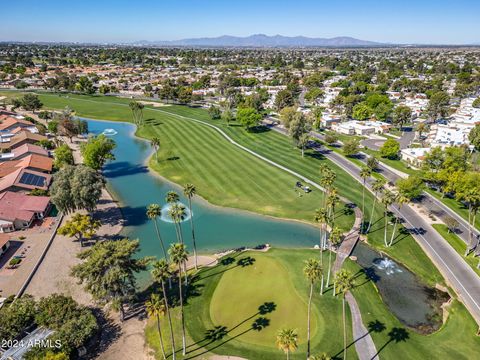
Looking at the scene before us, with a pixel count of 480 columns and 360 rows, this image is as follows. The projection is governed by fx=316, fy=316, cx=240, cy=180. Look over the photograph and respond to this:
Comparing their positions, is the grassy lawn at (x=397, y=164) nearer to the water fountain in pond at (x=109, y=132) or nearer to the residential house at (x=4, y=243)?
the residential house at (x=4, y=243)

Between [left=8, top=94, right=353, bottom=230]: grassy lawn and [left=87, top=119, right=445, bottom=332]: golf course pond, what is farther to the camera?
[left=8, top=94, right=353, bottom=230]: grassy lawn

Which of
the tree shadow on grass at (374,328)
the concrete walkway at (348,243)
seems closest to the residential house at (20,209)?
the concrete walkway at (348,243)

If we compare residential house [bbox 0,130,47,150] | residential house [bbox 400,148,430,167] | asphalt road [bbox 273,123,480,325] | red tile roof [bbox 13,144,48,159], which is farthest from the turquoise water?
residential house [bbox 400,148,430,167]

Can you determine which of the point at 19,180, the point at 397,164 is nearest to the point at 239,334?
the point at 19,180

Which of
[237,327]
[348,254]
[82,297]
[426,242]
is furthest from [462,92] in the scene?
[82,297]

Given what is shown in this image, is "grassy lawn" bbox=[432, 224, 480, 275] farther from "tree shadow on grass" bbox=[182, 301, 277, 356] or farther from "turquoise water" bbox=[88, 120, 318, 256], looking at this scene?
"tree shadow on grass" bbox=[182, 301, 277, 356]

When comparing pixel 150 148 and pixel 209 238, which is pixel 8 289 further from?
pixel 150 148

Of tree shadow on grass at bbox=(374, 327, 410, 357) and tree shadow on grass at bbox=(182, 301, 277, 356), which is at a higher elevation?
tree shadow on grass at bbox=(182, 301, 277, 356)
